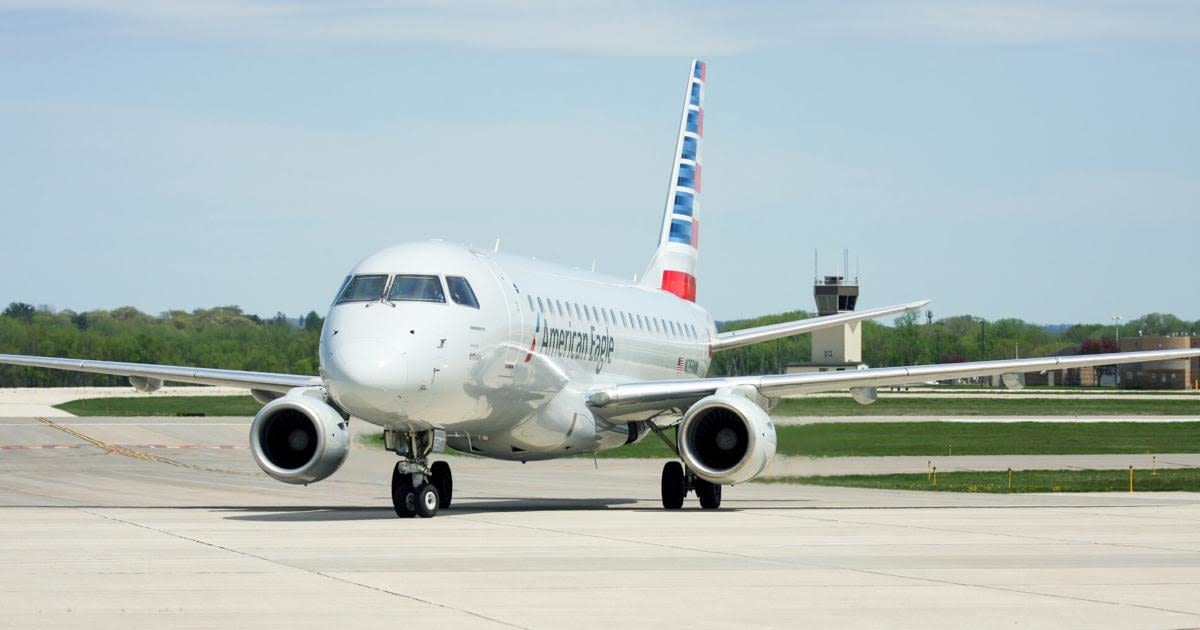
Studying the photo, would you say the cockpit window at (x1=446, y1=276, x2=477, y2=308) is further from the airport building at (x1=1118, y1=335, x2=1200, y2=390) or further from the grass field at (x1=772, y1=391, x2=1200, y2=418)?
the airport building at (x1=1118, y1=335, x2=1200, y2=390)

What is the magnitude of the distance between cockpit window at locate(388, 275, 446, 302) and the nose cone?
3.63ft

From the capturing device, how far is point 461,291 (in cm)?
2308

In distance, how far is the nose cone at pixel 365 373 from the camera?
68.9 ft

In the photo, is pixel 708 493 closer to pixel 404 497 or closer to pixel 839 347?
pixel 404 497

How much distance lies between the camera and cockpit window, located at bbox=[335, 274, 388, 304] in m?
22.2

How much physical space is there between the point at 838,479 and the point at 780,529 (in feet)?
56.4

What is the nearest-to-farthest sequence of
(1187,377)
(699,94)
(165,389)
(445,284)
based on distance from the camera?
(445,284)
(699,94)
(165,389)
(1187,377)

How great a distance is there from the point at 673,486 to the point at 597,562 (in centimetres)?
1115

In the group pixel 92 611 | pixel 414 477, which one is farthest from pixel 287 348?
pixel 92 611

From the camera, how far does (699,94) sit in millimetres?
40188

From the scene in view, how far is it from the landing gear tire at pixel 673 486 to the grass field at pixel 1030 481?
24.7ft

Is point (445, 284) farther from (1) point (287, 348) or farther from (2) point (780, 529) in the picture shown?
(1) point (287, 348)

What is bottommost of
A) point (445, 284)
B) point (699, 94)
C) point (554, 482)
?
point (554, 482)

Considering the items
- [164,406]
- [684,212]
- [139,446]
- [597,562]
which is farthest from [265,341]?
[597,562]
